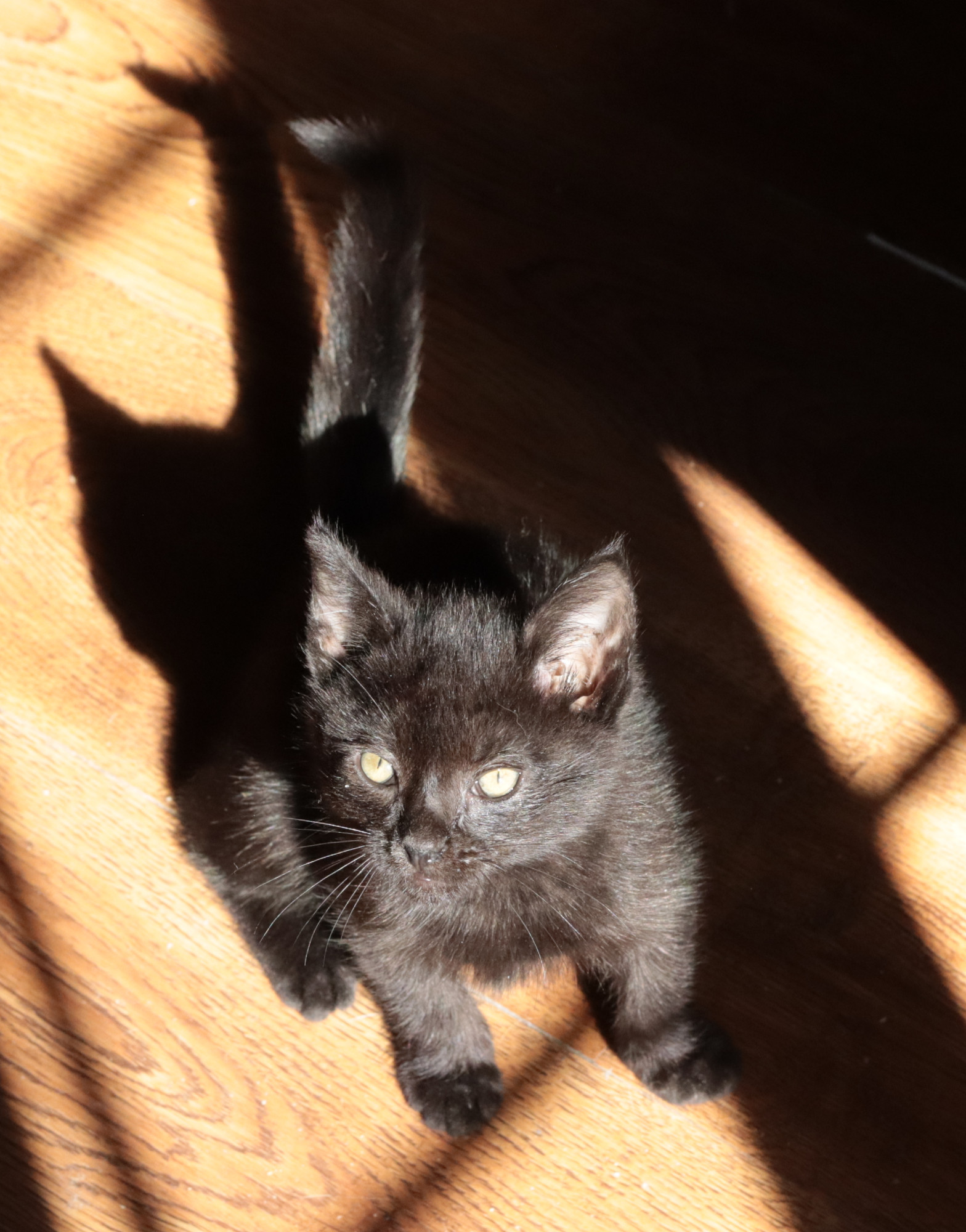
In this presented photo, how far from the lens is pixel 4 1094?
143 centimetres

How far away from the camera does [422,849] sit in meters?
1.16

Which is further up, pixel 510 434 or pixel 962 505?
pixel 962 505

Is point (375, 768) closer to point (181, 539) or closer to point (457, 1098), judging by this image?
point (457, 1098)

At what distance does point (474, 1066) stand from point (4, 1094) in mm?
558

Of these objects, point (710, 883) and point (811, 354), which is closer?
point (710, 883)

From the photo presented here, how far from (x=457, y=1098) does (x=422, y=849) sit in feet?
1.35

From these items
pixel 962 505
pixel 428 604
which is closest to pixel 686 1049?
pixel 428 604

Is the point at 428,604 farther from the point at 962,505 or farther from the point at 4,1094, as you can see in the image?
the point at 962,505

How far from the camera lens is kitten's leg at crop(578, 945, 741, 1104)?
138 cm

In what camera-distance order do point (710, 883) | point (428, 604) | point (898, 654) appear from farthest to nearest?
point (898, 654)
point (710, 883)
point (428, 604)

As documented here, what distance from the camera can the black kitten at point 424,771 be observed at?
3.86ft

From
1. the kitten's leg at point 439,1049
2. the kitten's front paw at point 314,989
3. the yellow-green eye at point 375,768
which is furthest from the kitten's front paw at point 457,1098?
the yellow-green eye at point 375,768

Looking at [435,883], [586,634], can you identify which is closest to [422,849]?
[435,883]

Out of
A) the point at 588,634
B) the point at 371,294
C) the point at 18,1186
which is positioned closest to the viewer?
the point at 588,634
